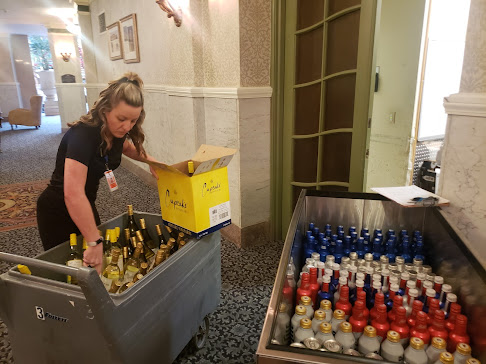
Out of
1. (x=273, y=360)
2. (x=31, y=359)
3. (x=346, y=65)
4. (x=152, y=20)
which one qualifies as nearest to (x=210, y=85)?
(x=346, y=65)

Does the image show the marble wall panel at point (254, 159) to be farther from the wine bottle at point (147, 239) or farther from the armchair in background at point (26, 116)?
the armchair in background at point (26, 116)

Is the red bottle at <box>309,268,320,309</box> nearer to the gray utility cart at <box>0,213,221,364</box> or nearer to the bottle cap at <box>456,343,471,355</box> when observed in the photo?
the bottle cap at <box>456,343,471,355</box>

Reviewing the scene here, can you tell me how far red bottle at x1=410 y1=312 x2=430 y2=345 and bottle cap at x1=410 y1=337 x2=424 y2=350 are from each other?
0.04 m

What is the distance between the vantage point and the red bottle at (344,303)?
45.6 inches

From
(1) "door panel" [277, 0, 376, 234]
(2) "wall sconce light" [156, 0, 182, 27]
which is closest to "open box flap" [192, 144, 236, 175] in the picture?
(1) "door panel" [277, 0, 376, 234]

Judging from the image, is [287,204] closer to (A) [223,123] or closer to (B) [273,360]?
(A) [223,123]

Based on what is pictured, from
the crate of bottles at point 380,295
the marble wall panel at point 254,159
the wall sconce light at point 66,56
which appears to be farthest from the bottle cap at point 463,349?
the wall sconce light at point 66,56

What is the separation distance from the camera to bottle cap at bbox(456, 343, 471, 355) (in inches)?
37.1

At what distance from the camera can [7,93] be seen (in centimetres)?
1333

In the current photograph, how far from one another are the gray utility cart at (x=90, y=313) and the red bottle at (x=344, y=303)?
695mm

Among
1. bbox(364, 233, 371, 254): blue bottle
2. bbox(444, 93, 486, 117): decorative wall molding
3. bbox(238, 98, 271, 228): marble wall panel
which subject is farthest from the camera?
bbox(238, 98, 271, 228): marble wall panel

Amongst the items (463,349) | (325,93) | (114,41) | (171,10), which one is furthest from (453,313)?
(114,41)

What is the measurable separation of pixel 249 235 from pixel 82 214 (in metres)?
1.92

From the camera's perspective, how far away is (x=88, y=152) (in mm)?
1536
